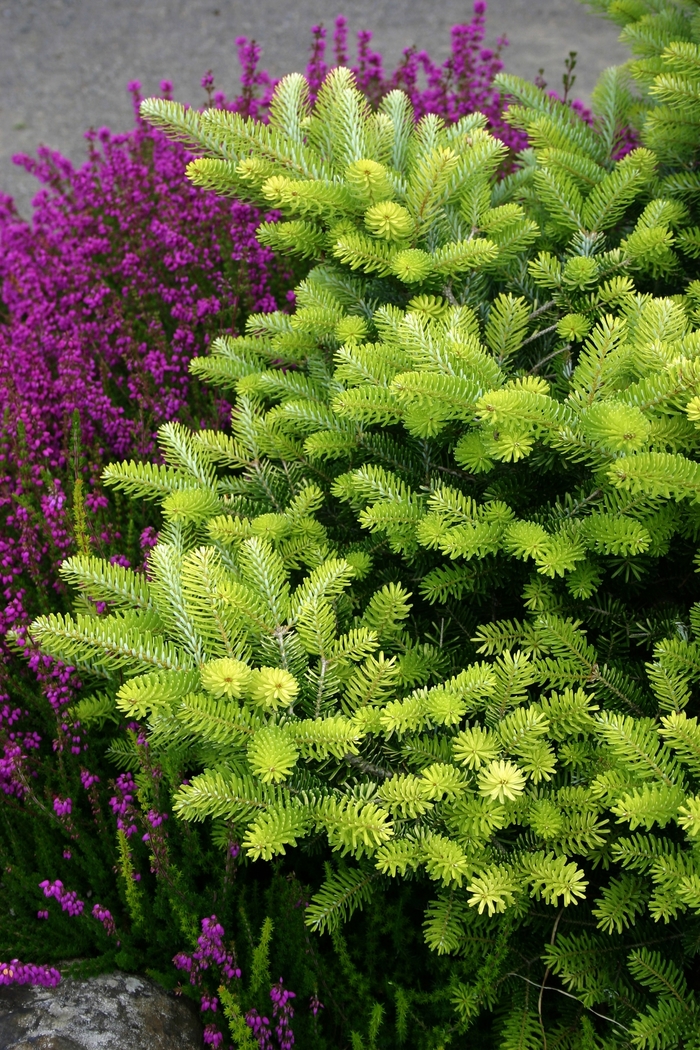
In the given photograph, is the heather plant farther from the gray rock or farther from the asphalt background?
the asphalt background

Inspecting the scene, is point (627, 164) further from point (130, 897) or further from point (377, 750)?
point (130, 897)

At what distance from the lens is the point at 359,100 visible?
84.7 inches

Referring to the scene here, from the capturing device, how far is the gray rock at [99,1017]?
1.69m

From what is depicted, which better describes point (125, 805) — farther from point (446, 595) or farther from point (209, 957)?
point (446, 595)

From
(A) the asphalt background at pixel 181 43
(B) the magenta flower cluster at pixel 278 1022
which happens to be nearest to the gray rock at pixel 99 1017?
(B) the magenta flower cluster at pixel 278 1022

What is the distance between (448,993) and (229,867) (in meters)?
0.48

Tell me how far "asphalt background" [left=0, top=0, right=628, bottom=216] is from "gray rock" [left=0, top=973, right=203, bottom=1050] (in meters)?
6.05

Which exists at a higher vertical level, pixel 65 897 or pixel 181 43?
pixel 181 43

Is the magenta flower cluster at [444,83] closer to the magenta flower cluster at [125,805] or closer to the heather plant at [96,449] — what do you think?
the heather plant at [96,449]

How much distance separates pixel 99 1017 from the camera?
5.73 ft

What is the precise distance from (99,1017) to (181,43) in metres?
7.93

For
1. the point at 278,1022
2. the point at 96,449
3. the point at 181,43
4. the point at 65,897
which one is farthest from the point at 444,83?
the point at 181,43

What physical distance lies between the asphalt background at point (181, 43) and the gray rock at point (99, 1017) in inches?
238

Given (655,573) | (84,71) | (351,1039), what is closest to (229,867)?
(351,1039)
